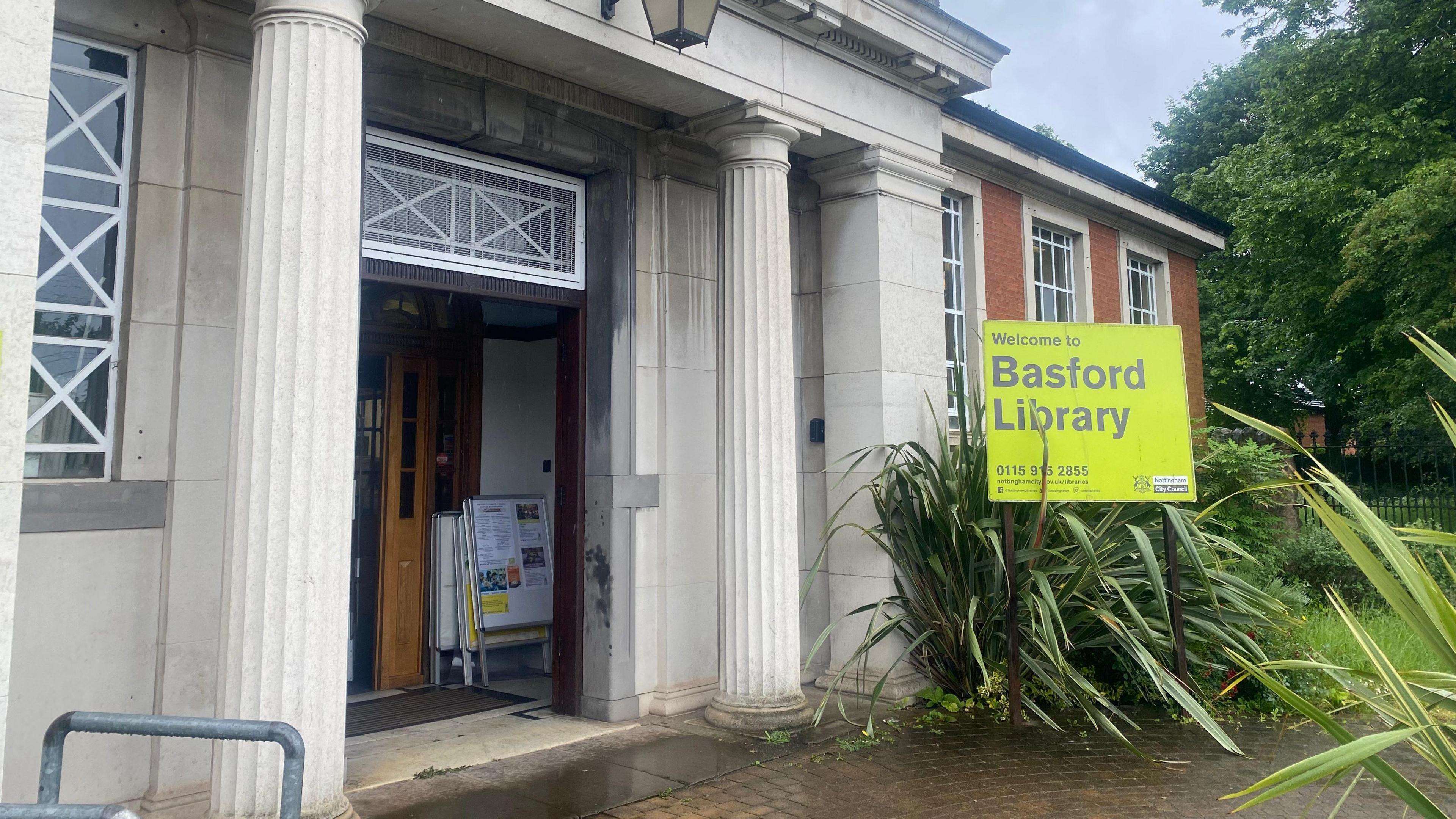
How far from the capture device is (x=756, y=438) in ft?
20.7

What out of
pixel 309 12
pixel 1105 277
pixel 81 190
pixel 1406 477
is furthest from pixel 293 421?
pixel 1406 477

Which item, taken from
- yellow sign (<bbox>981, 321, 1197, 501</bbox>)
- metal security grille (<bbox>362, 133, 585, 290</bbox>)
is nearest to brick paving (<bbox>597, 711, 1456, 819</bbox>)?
yellow sign (<bbox>981, 321, 1197, 501</bbox>)

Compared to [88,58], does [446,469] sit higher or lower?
lower

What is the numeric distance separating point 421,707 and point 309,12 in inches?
178

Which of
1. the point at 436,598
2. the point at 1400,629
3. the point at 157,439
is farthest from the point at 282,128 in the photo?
the point at 1400,629

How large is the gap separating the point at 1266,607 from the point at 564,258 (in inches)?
207

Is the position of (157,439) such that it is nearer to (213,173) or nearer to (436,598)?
(213,173)

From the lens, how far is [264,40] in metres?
4.26

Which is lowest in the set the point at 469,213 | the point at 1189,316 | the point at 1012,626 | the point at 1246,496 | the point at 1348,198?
the point at 1012,626

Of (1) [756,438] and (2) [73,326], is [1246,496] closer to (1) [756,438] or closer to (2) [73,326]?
(1) [756,438]

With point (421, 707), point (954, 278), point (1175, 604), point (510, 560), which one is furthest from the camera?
point (954, 278)

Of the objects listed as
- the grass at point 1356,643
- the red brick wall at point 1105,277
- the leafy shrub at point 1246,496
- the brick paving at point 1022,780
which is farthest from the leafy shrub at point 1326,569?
the brick paving at point 1022,780

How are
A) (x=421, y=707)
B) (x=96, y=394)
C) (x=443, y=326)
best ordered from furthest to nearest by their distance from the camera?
1. (x=443, y=326)
2. (x=421, y=707)
3. (x=96, y=394)

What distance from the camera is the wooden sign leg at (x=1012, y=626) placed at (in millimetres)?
6258
